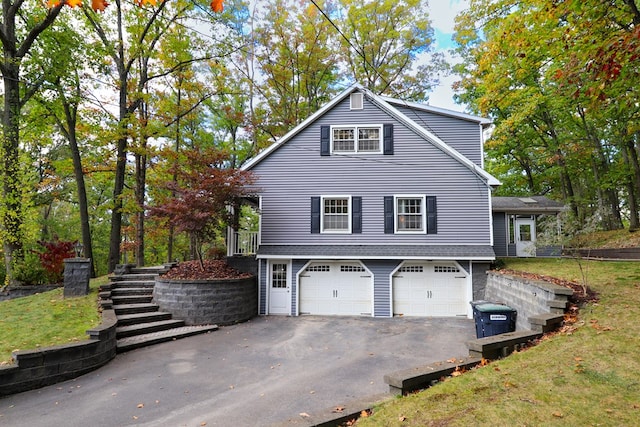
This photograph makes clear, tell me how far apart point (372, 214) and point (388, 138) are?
114 inches

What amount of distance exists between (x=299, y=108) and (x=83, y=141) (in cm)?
1220

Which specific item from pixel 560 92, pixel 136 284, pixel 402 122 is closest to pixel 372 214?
pixel 402 122

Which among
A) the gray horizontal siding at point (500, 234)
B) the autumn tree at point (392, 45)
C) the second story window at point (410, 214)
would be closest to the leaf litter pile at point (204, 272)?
the second story window at point (410, 214)

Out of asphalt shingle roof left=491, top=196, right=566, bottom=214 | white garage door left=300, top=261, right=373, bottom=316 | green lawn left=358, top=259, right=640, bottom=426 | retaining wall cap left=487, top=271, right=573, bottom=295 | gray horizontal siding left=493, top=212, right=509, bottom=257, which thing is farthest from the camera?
gray horizontal siding left=493, top=212, right=509, bottom=257

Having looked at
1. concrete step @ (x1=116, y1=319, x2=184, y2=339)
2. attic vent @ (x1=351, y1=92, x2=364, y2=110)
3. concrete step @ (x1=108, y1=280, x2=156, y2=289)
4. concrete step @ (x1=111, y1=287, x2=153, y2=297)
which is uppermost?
attic vent @ (x1=351, y1=92, x2=364, y2=110)

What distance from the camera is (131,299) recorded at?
406 inches

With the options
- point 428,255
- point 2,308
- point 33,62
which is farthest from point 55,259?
point 428,255

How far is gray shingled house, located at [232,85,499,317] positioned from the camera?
39.1ft

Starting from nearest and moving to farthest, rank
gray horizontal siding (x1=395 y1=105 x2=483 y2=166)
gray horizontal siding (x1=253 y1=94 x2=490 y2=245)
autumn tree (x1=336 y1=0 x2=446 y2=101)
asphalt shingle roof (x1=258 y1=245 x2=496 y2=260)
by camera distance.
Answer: asphalt shingle roof (x1=258 y1=245 x2=496 y2=260), gray horizontal siding (x1=253 y1=94 x2=490 y2=245), gray horizontal siding (x1=395 y1=105 x2=483 y2=166), autumn tree (x1=336 y1=0 x2=446 y2=101)

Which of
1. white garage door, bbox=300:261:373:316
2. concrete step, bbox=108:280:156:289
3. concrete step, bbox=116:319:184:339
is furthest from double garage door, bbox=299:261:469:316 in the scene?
concrete step, bbox=108:280:156:289

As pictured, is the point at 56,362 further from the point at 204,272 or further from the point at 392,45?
the point at 392,45

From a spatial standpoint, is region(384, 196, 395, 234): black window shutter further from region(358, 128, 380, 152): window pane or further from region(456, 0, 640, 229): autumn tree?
region(456, 0, 640, 229): autumn tree

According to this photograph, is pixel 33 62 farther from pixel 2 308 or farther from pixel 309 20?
pixel 309 20

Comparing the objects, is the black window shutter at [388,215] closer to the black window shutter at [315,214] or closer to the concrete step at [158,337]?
the black window shutter at [315,214]
